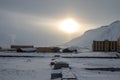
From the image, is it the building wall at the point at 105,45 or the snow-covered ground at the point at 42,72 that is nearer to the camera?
the snow-covered ground at the point at 42,72

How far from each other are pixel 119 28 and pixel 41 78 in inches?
3832

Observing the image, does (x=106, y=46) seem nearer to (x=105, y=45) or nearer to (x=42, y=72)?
(x=105, y=45)

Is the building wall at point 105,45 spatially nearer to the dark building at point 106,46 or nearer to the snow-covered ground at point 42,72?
the dark building at point 106,46

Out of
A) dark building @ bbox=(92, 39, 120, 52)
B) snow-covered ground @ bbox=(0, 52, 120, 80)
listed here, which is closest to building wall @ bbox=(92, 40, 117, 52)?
dark building @ bbox=(92, 39, 120, 52)

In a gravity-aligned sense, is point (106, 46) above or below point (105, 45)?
below

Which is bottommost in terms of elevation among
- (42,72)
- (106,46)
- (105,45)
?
(42,72)

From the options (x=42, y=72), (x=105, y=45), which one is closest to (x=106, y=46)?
(x=105, y=45)

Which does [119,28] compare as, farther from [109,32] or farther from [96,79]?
[96,79]

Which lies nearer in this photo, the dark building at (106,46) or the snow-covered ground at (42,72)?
the snow-covered ground at (42,72)

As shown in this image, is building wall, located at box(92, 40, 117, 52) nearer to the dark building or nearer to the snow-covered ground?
the dark building

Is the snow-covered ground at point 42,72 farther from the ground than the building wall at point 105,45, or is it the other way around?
the building wall at point 105,45

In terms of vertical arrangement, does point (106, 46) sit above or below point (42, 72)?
above

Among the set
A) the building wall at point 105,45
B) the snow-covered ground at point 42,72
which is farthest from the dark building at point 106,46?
the snow-covered ground at point 42,72

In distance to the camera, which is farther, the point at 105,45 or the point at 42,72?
the point at 105,45
